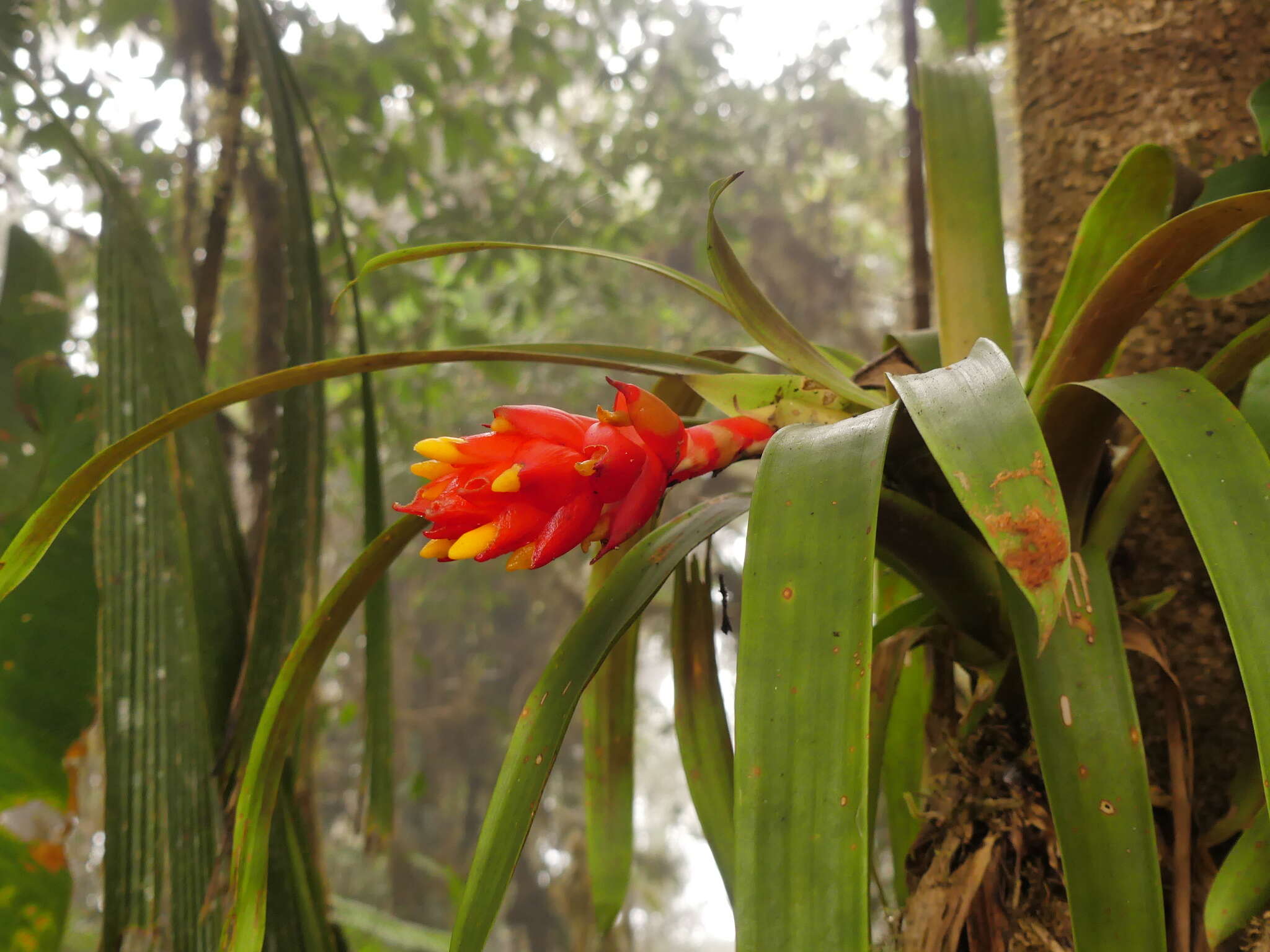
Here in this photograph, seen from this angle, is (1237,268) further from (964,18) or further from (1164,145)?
(964,18)

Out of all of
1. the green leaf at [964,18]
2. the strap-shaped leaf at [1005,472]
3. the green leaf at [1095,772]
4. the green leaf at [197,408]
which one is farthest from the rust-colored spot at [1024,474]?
the green leaf at [964,18]

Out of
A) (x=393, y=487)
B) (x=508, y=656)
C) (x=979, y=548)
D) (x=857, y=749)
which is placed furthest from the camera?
(x=508, y=656)

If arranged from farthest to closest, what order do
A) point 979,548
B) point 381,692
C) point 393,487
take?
point 393,487 < point 381,692 < point 979,548

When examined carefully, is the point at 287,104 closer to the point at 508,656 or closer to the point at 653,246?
the point at 653,246

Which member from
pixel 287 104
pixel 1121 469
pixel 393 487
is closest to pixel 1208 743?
pixel 1121 469

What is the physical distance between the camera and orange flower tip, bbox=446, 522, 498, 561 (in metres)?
0.32

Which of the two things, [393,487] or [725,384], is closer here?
[725,384]

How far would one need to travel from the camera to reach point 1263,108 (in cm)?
54

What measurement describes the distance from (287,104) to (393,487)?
2.60 metres

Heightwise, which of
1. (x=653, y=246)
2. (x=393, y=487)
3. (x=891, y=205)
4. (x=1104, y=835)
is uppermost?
(x=891, y=205)

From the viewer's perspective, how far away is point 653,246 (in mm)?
3277

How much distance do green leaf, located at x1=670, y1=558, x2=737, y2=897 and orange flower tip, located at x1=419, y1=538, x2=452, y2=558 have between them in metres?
0.22

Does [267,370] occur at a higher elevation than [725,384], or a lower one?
higher

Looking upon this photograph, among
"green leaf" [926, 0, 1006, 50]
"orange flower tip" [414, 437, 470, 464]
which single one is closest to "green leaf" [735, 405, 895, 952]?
"orange flower tip" [414, 437, 470, 464]
